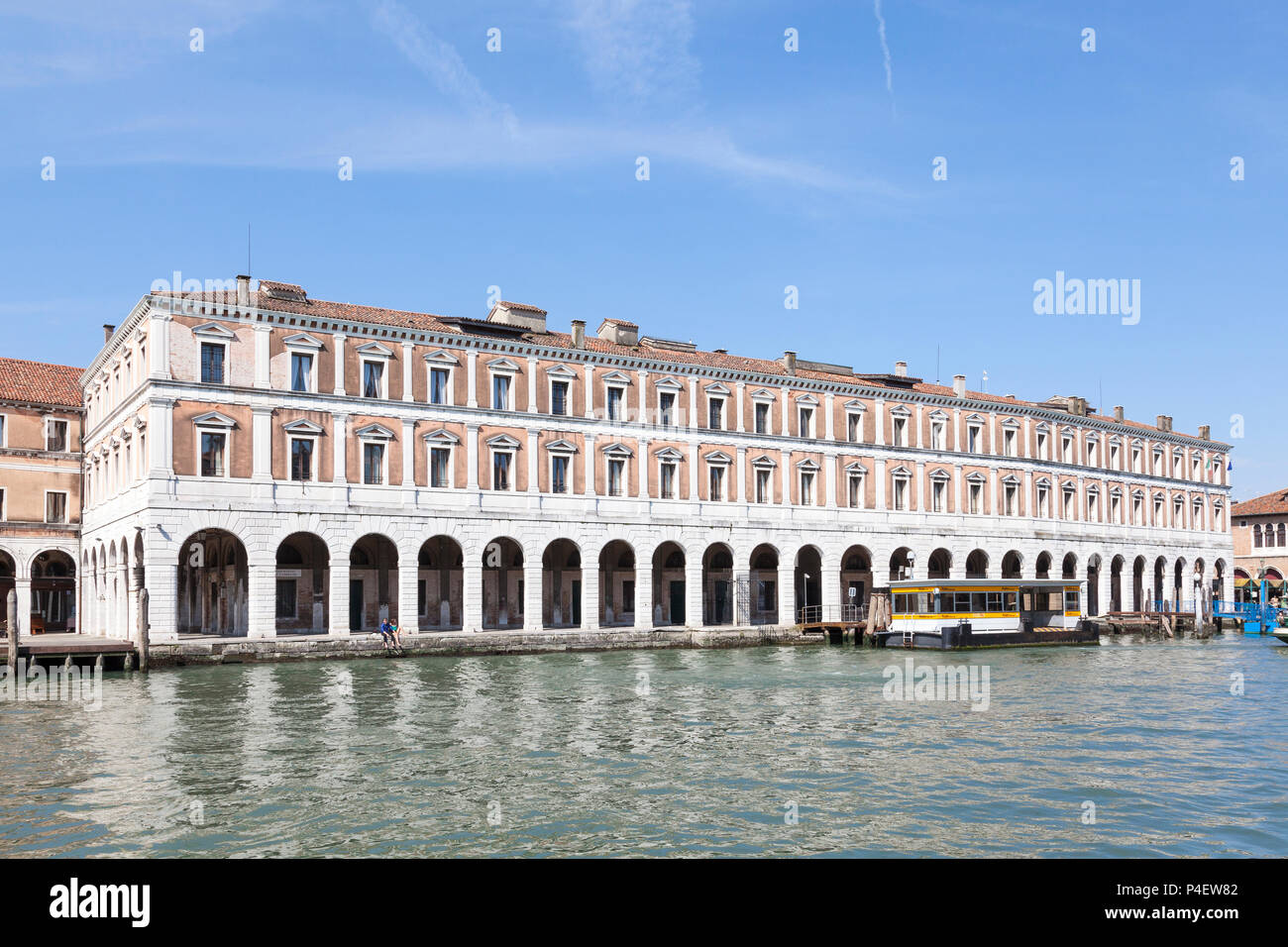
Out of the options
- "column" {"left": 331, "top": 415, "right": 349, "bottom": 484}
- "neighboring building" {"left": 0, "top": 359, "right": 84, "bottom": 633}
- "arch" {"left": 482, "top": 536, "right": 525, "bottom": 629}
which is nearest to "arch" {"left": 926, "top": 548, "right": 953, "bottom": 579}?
"arch" {"left": 482, "top": 536, "right": 525, "bottom": 629}

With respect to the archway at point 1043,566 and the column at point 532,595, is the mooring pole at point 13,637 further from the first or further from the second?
the archway at point 1043,566

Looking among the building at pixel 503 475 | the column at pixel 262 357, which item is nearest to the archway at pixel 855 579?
the building at pixel 503 475

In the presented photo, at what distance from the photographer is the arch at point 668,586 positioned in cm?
4934

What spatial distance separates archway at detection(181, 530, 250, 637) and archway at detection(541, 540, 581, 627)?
12593mm

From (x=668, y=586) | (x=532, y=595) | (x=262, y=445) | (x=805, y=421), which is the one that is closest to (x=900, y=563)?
(x=805, y=421)

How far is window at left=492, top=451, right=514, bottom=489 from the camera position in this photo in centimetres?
4159

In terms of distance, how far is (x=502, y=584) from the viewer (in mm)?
44625

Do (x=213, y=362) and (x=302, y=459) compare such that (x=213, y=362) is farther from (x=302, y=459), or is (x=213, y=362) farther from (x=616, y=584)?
(x=616, y=584)

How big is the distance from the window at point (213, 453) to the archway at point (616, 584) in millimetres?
16963

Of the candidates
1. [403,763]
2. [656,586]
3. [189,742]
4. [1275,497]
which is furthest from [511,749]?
[1275,497]
